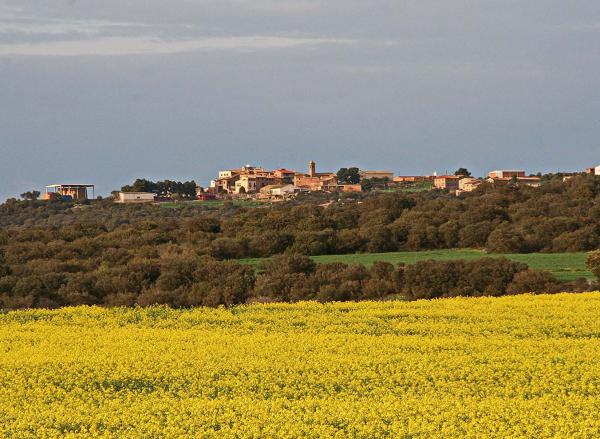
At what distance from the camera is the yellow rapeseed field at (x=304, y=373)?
1029 cm

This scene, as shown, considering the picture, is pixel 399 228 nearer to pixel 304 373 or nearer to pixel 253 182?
pixel 304 373

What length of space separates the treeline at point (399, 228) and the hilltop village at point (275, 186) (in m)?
25.5

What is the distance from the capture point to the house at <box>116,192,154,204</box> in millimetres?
85262

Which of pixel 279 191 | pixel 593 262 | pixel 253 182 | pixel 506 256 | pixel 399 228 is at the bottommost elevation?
pixel 506 256

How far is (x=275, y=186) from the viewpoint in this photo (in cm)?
9669

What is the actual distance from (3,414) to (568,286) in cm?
2106

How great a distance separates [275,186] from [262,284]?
66.8 metres

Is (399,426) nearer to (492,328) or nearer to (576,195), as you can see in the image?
(492,328)

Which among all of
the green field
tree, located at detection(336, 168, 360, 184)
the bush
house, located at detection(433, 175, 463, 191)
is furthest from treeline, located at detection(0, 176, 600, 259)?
tree, located at detection(336, 168, 360, 184)

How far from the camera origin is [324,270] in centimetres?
3161

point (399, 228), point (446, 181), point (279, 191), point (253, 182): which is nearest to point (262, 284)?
point (399, 228)

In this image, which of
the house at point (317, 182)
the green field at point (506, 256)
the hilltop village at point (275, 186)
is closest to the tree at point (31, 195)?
the hilltop village at point (275, 186)

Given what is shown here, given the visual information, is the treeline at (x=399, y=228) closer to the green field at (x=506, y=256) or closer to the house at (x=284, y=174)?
the green field at (x=506, y=256)

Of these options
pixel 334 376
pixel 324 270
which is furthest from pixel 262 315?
pixel 324 270
